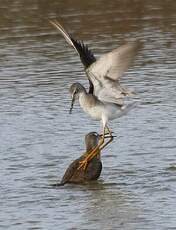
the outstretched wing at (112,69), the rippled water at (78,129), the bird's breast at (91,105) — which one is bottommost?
the rippled water at (78,129)

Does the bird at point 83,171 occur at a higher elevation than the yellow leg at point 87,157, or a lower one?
lower

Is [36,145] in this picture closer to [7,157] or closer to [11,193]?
[7,157]

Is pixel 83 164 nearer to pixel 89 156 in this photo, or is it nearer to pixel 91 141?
pixel 89 156

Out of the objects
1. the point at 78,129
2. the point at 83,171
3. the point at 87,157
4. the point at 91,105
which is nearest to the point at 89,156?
the point at 87,157

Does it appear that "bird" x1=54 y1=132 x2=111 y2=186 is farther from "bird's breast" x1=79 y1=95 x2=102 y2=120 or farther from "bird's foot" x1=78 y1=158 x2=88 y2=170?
"bird's breast" x1=79 y1=95 x2=102 y2=120

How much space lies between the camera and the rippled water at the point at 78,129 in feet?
35.2

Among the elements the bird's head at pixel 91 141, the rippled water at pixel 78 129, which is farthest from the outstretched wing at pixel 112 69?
the rippled water at pixel 78 129

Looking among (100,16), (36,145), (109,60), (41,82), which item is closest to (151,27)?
(100,16)

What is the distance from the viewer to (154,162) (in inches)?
493

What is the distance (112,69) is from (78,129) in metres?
2.67

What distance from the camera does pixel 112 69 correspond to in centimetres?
1191

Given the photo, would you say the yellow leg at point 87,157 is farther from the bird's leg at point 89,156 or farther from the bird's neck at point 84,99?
the bird's neck at point 84,99

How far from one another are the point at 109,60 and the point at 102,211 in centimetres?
198

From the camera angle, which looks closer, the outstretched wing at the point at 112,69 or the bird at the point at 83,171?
the outstretched wing at the point at 112,69
